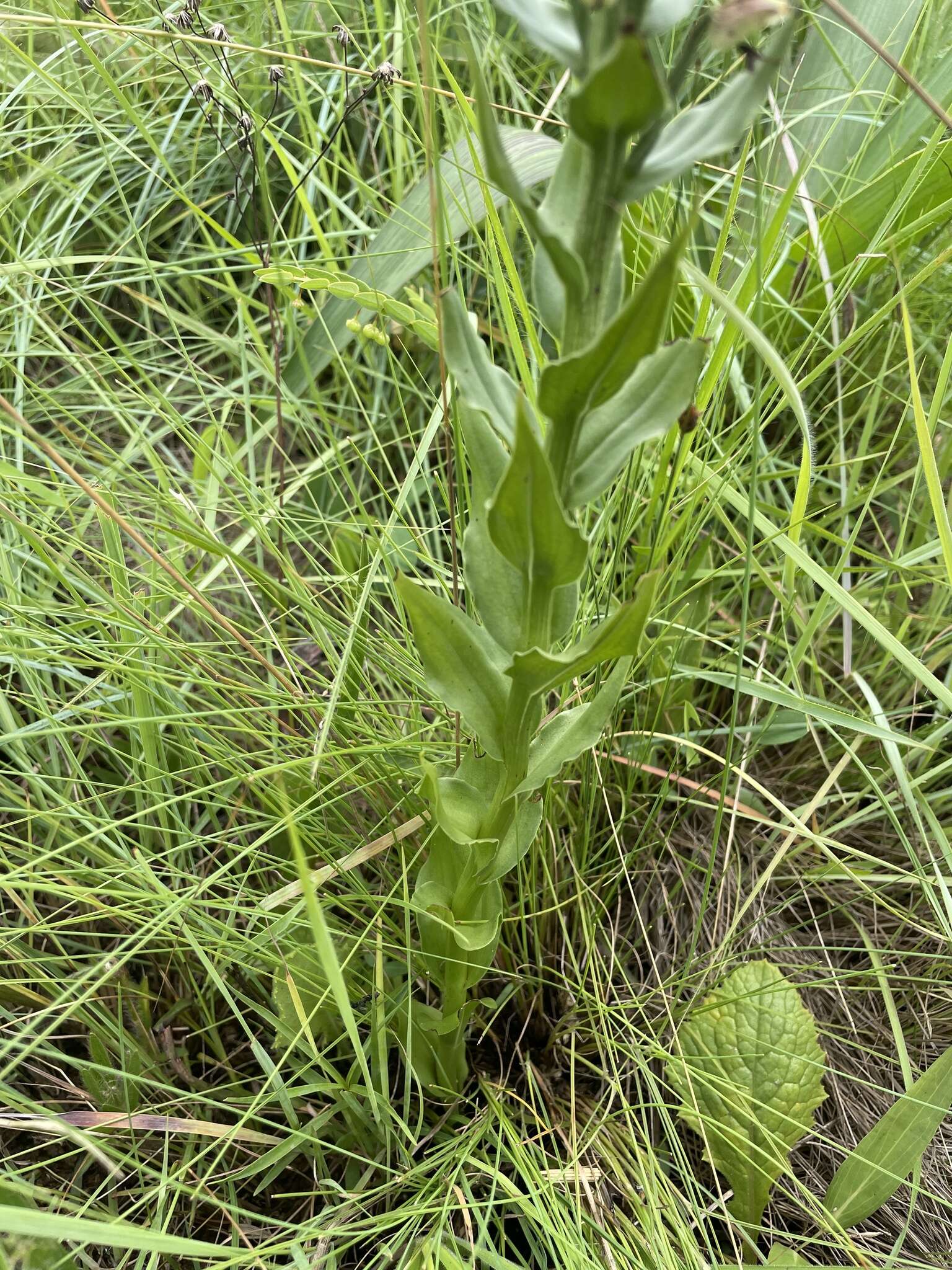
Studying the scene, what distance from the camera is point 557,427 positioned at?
0.67 meters

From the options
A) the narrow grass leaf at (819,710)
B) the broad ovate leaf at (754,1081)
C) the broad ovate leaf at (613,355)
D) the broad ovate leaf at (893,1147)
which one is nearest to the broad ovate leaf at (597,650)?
the broad ovate leaf at (613,355)

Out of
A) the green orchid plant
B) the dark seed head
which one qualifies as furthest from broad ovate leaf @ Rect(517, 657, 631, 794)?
the dark seed head

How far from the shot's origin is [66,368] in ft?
5.19

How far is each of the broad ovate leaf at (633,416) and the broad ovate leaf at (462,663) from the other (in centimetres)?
14

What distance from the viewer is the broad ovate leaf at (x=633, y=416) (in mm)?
644

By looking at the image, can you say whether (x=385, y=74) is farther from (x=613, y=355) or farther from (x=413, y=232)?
(x=613, y=355)

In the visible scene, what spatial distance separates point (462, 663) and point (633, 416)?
254mm

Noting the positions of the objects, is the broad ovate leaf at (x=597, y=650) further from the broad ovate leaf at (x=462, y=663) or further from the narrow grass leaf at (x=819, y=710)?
the narrow grass leaf at (x=819, y=710)

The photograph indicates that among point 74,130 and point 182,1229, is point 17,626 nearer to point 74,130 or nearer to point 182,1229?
point 182,1229

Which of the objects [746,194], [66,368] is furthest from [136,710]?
[746,194]

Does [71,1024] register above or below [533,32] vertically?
below

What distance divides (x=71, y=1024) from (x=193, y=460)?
87 cm

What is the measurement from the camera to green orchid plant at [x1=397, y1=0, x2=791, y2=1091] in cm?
57

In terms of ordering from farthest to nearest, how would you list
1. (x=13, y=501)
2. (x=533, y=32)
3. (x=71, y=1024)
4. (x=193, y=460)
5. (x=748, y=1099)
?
1. (x=193, y=460)
2. (x=13, y=501)
3. (x=71, y=1024)
4. (x=748, y=1099)
5. (x=533, y=32)
